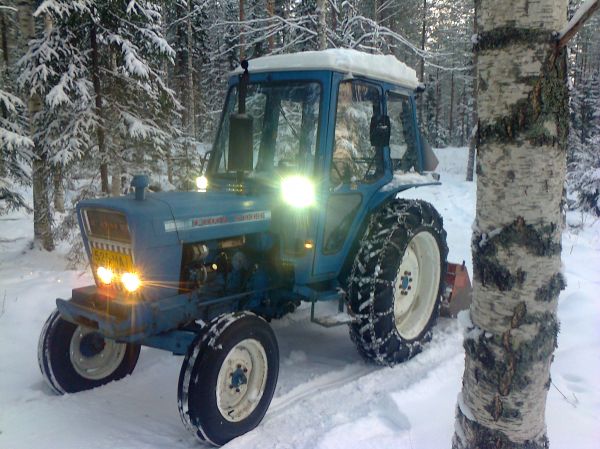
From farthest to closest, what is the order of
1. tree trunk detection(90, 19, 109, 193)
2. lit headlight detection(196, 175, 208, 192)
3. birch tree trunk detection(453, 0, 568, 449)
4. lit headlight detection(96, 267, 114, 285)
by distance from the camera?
tree trunk detection(90, 19, 109, 193) < lit headlight detection(196, 175, 208, 192) < lit headlight detection(96, 267, 114, 285) < birch tree trunk detection(453, 0, 568, 449)

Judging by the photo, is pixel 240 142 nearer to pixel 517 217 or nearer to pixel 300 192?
pixel 300 192

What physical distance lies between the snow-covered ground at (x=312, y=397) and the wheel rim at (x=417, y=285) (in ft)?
0.95

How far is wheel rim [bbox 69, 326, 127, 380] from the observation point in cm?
404

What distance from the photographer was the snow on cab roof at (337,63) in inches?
161

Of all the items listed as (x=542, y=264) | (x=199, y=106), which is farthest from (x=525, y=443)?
(x=199, y=106)

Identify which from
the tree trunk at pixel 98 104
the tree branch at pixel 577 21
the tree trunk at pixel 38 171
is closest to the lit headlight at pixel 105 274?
the tree branch at pixel 577 21

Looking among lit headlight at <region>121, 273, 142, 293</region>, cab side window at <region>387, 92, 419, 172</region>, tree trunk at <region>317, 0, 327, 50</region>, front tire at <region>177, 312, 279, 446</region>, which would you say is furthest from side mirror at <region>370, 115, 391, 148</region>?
tree trunk at <region>317, 0, 327, 50</region>

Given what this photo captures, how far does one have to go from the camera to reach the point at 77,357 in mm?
4062

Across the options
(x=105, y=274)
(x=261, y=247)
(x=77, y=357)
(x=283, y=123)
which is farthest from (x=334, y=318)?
(x=77, y=357)

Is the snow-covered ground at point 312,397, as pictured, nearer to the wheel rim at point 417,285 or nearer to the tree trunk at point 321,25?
the wheel rim at point 417,285

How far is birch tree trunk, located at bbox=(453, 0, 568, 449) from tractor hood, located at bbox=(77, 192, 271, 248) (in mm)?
2241

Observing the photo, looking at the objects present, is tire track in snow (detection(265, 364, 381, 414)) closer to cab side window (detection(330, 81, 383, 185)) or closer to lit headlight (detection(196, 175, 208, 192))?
cab side window (detection(330, 81, 383, 185))

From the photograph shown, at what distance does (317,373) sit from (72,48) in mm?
7063

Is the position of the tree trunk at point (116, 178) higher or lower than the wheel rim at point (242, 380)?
higher
